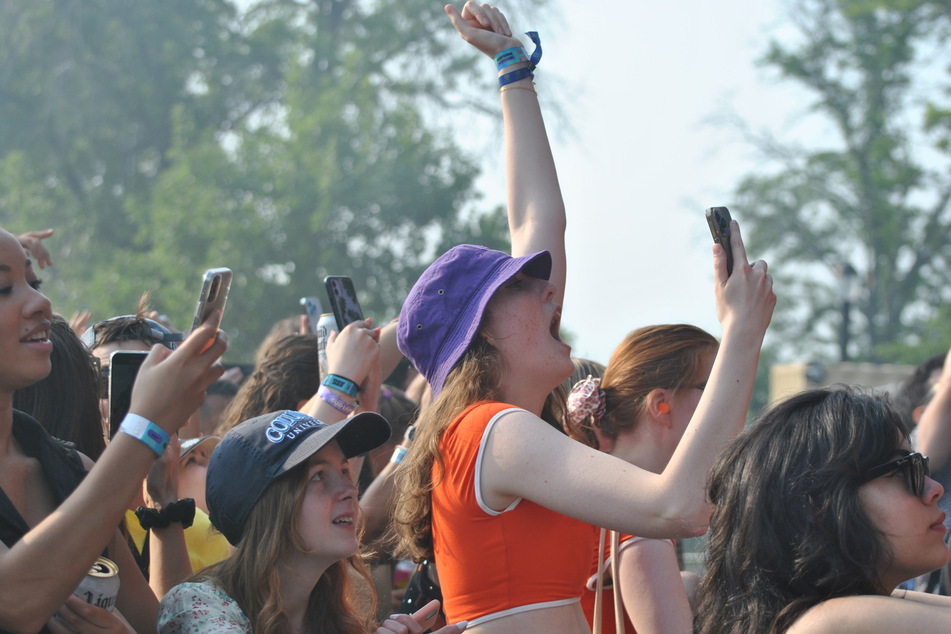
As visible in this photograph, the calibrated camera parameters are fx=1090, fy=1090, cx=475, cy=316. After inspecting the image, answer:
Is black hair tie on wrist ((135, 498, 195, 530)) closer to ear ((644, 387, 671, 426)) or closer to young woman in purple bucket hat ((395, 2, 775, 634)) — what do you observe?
young woman in purple bucket hat ((395, 2, 775, 634))

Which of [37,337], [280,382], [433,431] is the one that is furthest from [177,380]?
[280,382]

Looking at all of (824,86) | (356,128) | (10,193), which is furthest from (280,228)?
(824,86)

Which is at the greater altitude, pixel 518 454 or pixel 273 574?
pixel 518 454

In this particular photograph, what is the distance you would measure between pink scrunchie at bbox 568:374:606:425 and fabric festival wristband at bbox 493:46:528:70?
1.02 meters

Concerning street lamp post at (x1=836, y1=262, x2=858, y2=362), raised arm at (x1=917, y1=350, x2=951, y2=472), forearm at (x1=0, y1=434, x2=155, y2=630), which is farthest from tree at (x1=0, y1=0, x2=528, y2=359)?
forearm at (x1=0, y1=434, x2=155, y2=630)

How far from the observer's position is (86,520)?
6.29 ft

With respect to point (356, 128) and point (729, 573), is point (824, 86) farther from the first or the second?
point (729, 573)

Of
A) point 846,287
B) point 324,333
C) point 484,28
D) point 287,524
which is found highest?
point 846,287

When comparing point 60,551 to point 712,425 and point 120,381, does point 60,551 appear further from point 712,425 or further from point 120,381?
point 712,425

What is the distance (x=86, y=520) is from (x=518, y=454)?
0.89 m

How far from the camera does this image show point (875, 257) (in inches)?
1116

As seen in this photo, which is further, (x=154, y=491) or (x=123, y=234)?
(x=123, y=234)

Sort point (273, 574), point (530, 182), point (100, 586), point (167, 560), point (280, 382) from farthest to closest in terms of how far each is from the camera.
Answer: point (280, 382), point (530, 182), point (167, 560), point (273, 574), point (100, 586)

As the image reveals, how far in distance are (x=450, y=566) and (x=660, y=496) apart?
598 millimetres
